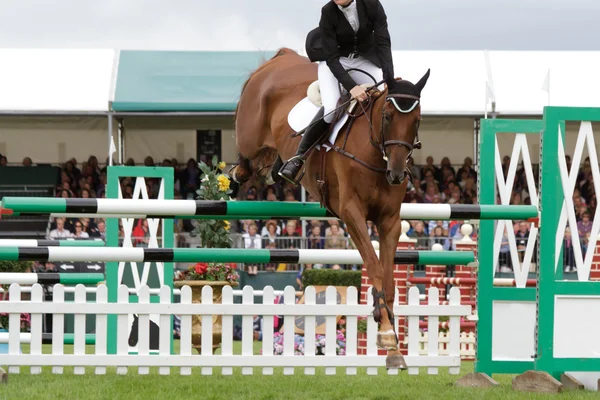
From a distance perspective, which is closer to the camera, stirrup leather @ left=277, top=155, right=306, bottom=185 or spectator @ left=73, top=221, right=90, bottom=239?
stirrup leather @ left=277, top=155, right=306, bottom=185

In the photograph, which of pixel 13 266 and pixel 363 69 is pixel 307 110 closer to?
pixel 363 69

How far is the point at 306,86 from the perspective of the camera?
7004 mm

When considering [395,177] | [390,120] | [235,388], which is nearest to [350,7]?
[390,120]

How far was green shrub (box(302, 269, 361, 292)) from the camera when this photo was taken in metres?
14.0

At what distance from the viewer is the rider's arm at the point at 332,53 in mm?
6066

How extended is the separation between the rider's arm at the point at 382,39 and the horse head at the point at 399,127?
0.26 meters

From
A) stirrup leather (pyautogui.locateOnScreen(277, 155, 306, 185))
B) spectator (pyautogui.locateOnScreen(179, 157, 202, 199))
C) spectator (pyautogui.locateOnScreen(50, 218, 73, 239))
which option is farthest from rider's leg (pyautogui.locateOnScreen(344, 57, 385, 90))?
spectator (pyautogui.locateOnScreen(179, 157, 202, 199))

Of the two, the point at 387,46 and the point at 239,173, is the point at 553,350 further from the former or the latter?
the point at 239,173

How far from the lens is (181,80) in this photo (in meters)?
17.2

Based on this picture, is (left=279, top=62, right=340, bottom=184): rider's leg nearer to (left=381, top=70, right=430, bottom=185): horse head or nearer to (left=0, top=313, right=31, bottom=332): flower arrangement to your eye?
(left=381, top=70, right=430, bottom=185): horse head

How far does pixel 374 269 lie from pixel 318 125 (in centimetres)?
101

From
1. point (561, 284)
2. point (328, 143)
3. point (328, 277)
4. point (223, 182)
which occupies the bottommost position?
point (328, 277)

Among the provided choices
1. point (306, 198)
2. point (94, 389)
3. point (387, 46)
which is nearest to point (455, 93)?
point (306, 198)

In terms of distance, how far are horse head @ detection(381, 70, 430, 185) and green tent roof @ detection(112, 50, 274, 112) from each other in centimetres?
1095
